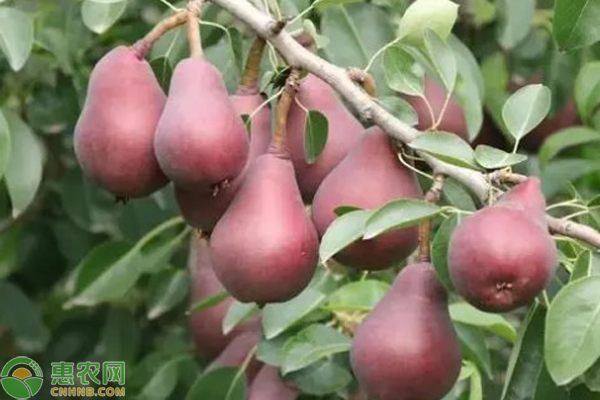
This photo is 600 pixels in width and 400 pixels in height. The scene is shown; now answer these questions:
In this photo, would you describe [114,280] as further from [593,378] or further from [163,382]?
[593,378]

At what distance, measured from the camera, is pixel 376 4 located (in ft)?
5.74

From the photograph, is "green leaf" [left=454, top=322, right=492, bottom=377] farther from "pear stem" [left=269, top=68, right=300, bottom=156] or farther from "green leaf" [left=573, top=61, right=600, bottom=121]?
"pear stem" [left=269, top=68, right=300, bottom=156]

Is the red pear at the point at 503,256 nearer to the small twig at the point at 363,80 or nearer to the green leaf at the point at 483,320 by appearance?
the small twig at the point at 363,80

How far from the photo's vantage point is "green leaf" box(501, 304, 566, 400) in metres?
1.16

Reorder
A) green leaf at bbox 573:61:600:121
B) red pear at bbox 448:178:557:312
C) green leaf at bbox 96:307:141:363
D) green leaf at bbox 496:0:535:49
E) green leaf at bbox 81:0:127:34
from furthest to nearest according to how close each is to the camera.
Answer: green leaf at bbox 96:307:141:363
green leaf at bbox 496:0:535:49
green leaf at bbox 573:61:600:121
green leaf at bbox 81:0:127:34
red pear at bbox 448:178:557:312

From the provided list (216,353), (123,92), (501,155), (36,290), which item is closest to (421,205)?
(501,155)

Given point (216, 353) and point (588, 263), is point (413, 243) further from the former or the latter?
point (216, 353)

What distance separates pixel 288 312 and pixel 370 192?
0.37 meters

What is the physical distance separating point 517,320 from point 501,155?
893mm

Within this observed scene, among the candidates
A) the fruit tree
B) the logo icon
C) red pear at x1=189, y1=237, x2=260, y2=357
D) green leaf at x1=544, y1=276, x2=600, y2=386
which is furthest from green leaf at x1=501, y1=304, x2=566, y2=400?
the logo icon

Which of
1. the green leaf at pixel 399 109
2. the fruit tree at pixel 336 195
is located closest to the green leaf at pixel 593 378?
the fruit tree at pixel 336 195

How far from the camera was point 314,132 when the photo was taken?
3.85ft

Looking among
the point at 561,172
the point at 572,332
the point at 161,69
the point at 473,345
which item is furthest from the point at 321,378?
the point at 561,172

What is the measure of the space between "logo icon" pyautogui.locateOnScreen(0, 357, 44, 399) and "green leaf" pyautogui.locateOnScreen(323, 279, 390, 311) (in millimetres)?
404
